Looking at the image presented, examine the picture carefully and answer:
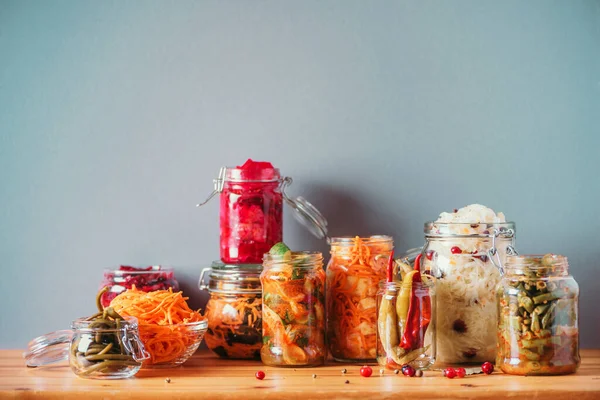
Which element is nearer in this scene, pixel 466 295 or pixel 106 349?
pixel 106 349

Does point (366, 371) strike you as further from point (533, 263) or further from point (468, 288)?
point (533, 263)

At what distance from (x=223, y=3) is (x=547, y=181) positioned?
3.03 ft

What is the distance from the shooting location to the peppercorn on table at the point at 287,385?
4.17ft

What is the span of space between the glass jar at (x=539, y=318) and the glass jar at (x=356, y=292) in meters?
0.27

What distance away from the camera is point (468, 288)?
1.47 metres

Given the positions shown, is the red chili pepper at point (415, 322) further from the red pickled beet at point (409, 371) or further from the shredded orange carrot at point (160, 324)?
the shredded orange carrot at point (160, 324)

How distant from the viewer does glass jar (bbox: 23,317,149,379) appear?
1369mm

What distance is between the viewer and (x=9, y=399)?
4.22 ft

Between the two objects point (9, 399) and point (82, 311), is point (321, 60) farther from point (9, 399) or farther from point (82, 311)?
point (9, 399)

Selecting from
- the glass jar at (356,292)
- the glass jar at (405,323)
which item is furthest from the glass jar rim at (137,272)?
the glass jar at (405,323)

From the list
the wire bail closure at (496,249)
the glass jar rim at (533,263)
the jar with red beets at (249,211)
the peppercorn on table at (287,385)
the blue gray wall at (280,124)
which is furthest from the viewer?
the blue gray wall at (280,124)

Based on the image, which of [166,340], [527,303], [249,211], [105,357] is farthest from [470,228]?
[105,357]

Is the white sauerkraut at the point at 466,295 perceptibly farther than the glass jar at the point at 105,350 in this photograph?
Yes

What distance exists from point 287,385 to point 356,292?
0.28m
